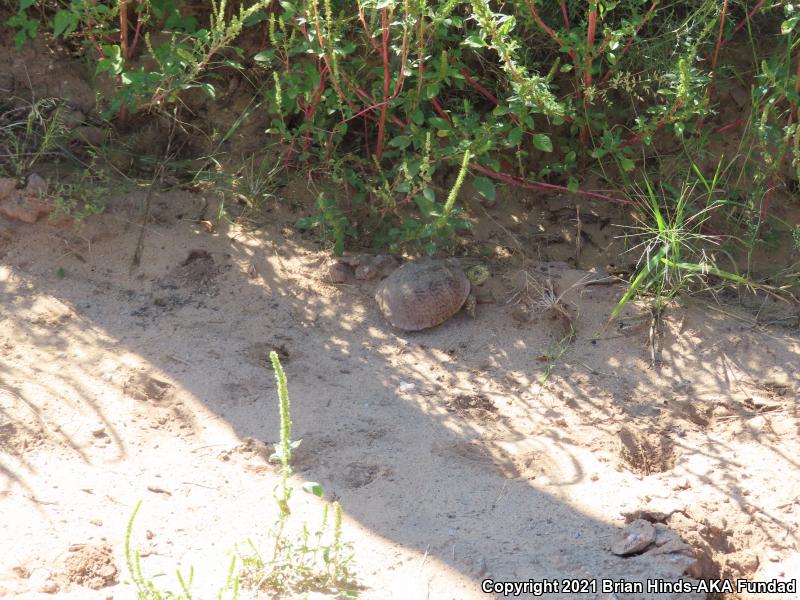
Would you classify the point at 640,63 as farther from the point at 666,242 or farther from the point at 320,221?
the point at 320,221

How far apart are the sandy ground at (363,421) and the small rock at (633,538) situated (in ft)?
0.10

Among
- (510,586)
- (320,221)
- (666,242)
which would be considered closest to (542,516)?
(510,586)

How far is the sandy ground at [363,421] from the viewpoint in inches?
105

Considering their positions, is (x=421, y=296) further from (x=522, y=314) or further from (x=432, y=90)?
(x=432, y=90)

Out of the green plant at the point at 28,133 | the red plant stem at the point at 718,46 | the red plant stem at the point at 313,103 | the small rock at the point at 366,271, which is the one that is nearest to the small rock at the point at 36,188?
the green plant at the point at 28,133

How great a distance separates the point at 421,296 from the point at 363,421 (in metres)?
0.70

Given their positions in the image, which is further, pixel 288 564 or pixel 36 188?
pixel 36 188

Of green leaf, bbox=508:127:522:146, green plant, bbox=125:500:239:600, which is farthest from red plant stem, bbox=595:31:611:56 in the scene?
green plant, bbox=125:500:239:600

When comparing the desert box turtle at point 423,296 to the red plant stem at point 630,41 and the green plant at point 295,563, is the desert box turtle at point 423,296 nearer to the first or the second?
the red plant stem at point 630,41

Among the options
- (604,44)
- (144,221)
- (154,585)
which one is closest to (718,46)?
(604,44)

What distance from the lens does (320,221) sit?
401 cm

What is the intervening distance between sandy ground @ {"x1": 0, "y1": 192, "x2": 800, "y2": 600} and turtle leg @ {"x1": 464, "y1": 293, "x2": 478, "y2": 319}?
0.12ft

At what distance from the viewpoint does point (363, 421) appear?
327 cm

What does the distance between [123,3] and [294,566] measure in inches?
103
